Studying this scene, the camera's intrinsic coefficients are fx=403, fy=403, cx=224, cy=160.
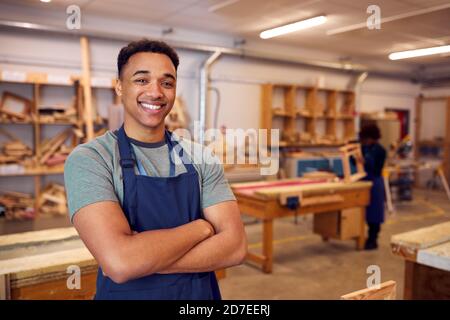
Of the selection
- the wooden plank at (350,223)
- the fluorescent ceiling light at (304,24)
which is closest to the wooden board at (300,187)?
the wooden plank at (350,223)

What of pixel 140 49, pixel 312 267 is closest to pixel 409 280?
pixel 140 49

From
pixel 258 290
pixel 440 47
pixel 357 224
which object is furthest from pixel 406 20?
pixel 357 224

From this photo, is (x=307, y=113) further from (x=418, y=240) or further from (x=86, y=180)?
(x=86, y=180)

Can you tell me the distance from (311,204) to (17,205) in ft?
10.5

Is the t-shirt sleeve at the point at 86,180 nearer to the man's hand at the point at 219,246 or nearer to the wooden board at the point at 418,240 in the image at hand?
the man's hand at the point at 219,246

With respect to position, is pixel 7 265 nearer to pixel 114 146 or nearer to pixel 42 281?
pixel 42 281

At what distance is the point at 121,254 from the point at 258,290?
2.57 metres

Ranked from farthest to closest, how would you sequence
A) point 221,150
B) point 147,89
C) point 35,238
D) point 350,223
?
point 350,223 < point 221,150 < point 35,238 < point 147,89

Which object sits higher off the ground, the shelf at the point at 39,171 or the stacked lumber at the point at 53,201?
the shelf at the point at 39,171

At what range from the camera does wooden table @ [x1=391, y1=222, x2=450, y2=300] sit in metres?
1.57

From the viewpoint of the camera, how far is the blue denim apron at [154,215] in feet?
3.74

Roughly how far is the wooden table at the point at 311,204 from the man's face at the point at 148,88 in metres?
2.46

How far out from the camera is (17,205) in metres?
4.48

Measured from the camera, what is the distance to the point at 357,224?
447 cm
